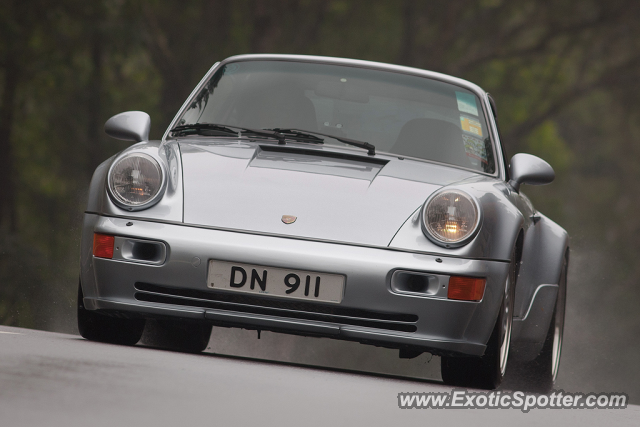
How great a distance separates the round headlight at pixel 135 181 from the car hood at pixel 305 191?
0.13 metres

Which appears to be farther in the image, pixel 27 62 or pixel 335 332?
pixel 27 62

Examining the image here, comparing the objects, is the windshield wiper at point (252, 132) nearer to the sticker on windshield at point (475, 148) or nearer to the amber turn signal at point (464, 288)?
the sticker on windshield at point (475, 148)

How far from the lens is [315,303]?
391 cm

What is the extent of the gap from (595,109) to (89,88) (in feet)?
44.2

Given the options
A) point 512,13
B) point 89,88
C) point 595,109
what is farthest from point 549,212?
point 89,88

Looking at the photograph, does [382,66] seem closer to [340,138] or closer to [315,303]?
[340,138]

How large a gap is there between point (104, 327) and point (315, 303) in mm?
1111

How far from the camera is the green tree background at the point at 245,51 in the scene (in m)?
18.3

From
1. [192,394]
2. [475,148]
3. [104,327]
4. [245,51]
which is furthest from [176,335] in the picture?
[245,51]

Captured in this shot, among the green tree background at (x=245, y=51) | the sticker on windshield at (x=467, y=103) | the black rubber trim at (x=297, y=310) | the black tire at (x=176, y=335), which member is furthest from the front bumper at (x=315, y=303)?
the green tree background at (x=245, y=51)

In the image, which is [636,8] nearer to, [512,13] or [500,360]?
[512,13]

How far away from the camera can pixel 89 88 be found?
61.5ft

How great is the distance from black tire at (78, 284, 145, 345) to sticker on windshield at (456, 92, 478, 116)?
200 cm

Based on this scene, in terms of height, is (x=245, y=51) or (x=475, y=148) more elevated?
(x=475, y=148)
